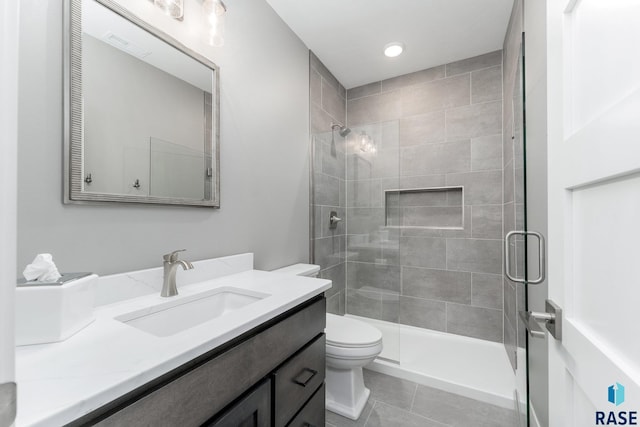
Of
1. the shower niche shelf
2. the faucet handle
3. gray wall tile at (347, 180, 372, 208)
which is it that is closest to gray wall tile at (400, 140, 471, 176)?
the shower niche shelf

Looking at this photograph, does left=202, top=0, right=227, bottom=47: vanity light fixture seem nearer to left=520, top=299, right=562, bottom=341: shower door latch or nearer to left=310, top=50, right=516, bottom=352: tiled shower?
left=310, top=50, right=516, bottom=352: tiled shower

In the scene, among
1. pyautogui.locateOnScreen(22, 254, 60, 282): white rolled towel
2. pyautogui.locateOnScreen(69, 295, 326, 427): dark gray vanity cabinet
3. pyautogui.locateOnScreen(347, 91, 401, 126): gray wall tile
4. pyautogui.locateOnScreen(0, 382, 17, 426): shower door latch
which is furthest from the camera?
pyautogui.locateOnScreen(347, 91, 401, 126): gray wall tile

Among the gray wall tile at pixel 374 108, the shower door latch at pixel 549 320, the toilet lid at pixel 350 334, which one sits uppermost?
the gray wall tile at pixel 374 108

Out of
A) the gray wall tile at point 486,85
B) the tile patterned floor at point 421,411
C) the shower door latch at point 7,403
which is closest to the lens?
the shower door latch at point 7,403

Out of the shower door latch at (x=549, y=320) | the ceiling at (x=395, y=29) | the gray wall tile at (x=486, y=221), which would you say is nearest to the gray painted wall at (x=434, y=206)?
the gray wall tile at (x=486, y=221)

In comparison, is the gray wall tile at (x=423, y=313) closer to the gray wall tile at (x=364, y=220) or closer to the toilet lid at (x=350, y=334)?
the gray wall tile at (x=364, y=220)

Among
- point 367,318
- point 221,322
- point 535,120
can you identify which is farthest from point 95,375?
point 367,318

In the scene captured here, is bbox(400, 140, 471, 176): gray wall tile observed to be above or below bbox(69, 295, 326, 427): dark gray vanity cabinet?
above

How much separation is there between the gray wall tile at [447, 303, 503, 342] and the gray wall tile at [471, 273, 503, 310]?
0.17 ft

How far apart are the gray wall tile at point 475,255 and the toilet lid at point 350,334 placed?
122cm

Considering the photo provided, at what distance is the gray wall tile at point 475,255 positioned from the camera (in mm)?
2316

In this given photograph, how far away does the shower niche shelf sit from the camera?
2.48m

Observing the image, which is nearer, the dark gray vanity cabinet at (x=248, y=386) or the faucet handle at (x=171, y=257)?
the dark gray vanity cabinet at (x=248, y=386)

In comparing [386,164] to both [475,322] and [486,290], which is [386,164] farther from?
[475,322]
